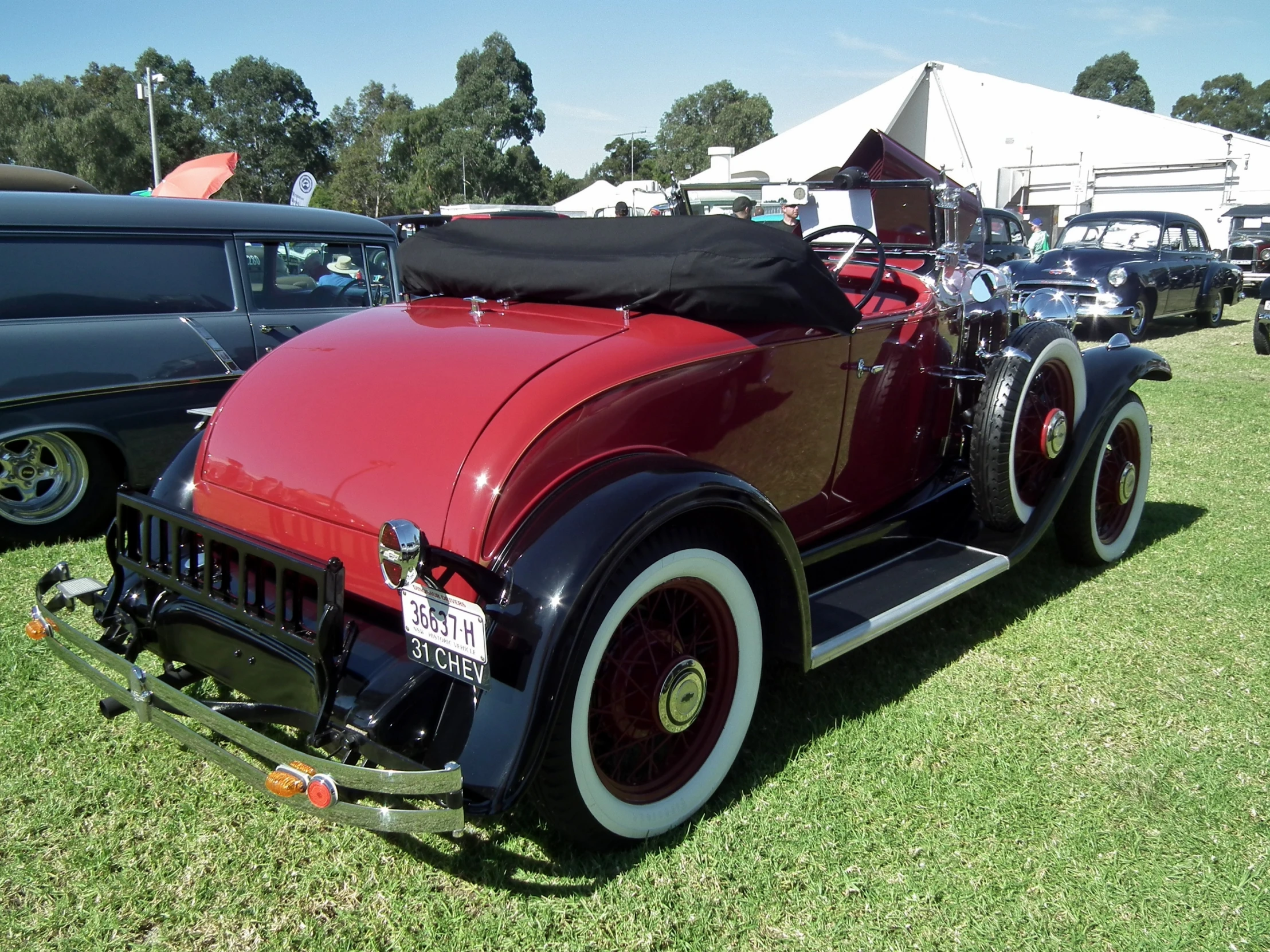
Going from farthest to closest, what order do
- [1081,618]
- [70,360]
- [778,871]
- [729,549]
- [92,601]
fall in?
[70,360] < [1081,618] < [92,601] < [729,549] < [778,871]

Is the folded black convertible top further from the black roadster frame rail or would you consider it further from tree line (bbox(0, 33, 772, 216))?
tree line (bbox(0, 33, 772, 216))

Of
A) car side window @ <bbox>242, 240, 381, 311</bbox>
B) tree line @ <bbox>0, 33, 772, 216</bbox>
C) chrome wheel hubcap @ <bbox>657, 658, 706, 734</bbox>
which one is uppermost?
tree line @ <bbox>0, 33, 772, 216</bbox>

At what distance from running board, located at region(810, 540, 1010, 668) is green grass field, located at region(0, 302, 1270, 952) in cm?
37

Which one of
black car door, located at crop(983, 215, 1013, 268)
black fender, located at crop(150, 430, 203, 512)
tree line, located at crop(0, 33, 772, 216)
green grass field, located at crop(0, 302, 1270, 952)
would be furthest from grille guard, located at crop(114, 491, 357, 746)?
tree line, located at crop(0, 33, 772, 216)

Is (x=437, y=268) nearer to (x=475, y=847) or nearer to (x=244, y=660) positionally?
(x=244, y=660)

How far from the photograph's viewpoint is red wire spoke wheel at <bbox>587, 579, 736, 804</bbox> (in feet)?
7.11

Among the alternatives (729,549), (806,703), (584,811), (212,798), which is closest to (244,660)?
(212,798)

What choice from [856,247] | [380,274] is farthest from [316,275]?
[856,247]

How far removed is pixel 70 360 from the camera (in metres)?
4.42

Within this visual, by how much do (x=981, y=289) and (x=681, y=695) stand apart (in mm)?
2534

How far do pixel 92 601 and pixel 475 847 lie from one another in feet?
4.53

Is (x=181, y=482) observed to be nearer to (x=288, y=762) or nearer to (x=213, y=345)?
Result: (x=288, y=762)

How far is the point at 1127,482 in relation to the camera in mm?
4145

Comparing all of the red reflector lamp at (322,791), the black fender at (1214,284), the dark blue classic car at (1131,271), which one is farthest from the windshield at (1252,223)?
the red reflector lamp at (322,791)
